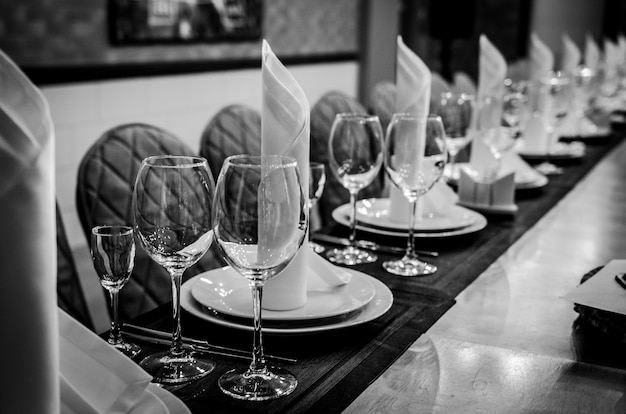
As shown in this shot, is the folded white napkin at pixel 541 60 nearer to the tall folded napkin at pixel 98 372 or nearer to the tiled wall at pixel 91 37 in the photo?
the tiled wall at pixel 91 37

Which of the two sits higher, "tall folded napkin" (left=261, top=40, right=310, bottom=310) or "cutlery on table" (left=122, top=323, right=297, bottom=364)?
"tall folded napkin" (left=261, top=40, right=310, bottom=310)

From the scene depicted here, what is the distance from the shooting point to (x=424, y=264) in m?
1.47

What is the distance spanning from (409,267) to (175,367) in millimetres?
577

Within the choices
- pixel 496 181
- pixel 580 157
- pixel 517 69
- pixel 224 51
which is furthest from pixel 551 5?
pixel 496 181

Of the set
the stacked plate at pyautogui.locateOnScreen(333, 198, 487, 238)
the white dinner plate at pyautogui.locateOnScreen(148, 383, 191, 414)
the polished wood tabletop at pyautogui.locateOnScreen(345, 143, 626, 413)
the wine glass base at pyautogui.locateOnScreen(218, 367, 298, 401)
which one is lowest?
the polished wood tabletop at pyautogui.locateOnScreen(345, 143, 626, 413)

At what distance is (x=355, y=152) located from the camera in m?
1.48

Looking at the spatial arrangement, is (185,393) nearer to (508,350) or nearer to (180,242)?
(180,242)

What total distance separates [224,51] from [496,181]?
127 inches

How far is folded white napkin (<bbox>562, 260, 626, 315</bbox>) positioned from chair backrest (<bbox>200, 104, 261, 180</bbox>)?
46.8 inches

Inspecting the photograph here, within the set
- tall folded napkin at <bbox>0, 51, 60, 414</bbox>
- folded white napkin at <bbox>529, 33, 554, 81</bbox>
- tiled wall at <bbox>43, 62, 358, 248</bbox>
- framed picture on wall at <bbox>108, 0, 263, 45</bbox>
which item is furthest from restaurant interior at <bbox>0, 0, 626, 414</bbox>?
framed picture on wall at <bbox>108, 0, 263, 45</bbox>

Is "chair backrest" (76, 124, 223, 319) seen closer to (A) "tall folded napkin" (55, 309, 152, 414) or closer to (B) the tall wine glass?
(B) the tall wine glass

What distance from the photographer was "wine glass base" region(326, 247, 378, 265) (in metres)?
1.48

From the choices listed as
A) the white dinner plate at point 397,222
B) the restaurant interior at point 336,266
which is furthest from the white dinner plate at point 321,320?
the white dinner plate at point 397,222

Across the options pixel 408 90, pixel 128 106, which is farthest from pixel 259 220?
pixel 128 106
